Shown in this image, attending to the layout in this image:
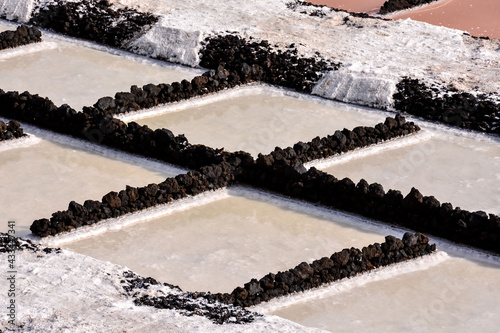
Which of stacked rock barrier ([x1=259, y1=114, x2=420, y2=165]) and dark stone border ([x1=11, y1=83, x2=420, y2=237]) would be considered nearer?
dark stone border ([x1=11, y1=83, x2=420, y2=237])

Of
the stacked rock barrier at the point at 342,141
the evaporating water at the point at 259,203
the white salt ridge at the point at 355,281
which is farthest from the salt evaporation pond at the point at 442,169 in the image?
the white salt ridge at the point at 355,281

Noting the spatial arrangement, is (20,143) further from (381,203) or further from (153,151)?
(381,203)

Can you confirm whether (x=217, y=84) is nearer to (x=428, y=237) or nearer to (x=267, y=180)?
(x=267, y=180)

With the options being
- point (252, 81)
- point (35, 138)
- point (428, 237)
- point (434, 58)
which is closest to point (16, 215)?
point (35, 138)

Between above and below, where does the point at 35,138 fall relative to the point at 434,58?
below

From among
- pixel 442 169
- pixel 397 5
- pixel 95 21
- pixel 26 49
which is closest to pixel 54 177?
pixel 442 169

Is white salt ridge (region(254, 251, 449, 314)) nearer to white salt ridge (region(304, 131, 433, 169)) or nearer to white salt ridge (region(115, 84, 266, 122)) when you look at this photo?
white salt ridge (region(304, 131, 433, 169))

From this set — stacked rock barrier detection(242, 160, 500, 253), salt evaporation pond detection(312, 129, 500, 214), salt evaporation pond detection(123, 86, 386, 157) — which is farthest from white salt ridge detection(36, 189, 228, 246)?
salt evaporation pond detection(312, 129, 500, 214)
